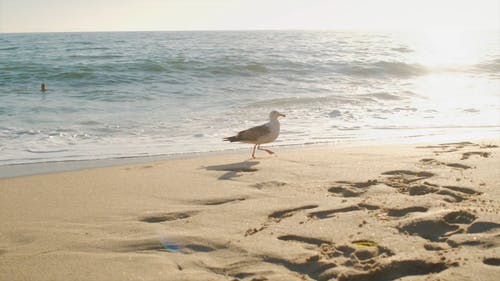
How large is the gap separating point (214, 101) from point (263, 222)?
9335 mm

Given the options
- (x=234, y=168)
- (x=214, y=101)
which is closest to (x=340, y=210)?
(x=234, y=168)

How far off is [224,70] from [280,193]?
14.7m

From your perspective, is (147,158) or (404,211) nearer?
(404,211)

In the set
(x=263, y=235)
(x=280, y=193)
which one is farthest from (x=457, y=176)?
(x=263, y=235)

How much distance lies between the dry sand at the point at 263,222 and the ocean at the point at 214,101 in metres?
2.21

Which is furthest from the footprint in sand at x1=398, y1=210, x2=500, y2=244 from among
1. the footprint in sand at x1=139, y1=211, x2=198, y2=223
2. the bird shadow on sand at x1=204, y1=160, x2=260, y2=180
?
the bird shadow on sand at x1=204, y1=160, x2=260, y2=180

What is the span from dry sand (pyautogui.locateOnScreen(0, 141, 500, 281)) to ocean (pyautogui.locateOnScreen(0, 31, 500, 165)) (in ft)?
7.25

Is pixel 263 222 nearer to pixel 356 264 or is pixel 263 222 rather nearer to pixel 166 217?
pixel 166 217

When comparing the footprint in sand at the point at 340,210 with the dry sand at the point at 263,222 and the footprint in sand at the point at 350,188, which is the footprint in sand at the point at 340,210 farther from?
the footprint in sand at the point at 350,188

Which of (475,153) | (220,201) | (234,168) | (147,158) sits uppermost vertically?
(475,153)

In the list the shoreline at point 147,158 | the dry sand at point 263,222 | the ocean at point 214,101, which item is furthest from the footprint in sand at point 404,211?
the ocean at point 214,101

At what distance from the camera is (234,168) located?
5977 mm

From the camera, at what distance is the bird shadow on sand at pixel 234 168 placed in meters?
5.50

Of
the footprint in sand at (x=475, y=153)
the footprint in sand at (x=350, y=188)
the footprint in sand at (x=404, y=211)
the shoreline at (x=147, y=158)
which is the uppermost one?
the footprint in sand at (x=404, y=211)
